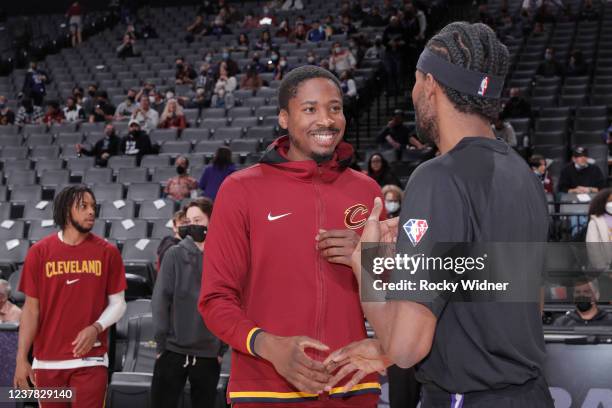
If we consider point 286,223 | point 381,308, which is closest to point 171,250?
point 286,223

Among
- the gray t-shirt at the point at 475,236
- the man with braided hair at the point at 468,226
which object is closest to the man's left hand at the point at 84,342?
the man with braided hair at the point at 468,226

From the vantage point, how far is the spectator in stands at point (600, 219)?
738 centimetres

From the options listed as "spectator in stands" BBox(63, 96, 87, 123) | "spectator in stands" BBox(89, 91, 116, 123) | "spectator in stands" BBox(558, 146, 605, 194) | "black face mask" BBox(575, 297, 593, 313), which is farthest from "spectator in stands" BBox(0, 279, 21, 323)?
"spectator in stands" BBox(63, 96, 87, 123)

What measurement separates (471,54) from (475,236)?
17.3 inches

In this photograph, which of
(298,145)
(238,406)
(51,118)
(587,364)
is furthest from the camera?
(51,118)

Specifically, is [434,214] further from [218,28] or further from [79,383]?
[218,28]

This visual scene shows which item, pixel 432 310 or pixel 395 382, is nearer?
pixel 432 310

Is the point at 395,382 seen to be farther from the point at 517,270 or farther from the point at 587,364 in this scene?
the point at 517,270

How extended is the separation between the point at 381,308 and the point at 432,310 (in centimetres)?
27

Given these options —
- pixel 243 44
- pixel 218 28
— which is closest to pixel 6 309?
pixel 243 44

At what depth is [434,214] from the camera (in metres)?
1.94

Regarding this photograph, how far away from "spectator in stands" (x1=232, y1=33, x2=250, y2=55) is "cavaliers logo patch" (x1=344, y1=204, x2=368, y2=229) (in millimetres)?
15396

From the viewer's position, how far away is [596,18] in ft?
58.6

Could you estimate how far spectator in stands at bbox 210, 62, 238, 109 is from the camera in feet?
49.5
